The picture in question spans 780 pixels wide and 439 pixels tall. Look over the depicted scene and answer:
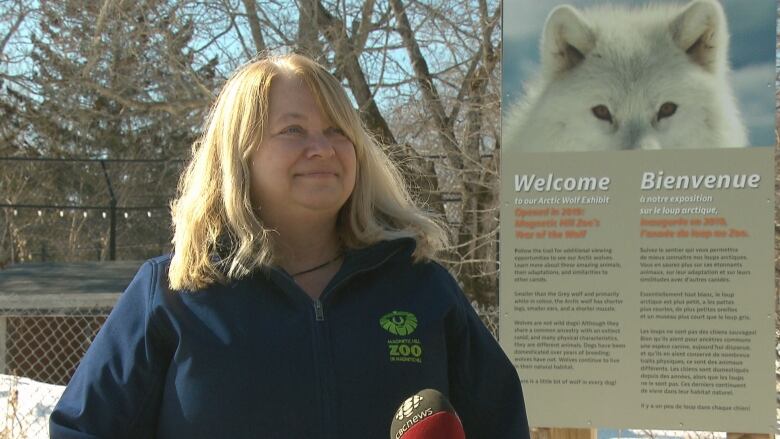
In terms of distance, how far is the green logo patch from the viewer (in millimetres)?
1953

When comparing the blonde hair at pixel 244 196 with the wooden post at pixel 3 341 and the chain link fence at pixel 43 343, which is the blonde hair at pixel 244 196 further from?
the wooden post at pixel 3 341

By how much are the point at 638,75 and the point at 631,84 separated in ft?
0.16

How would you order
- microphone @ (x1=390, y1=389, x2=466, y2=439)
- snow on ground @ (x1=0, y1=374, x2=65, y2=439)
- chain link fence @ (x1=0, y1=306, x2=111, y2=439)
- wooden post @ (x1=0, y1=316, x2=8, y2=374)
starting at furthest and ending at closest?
1. wooden post @ (x1=0, y1=316, x2=8, y2=374)
2. chain link fence @ (x1=0, y1=306, x2=111, y2=439)
3. snow on ground @ (x1=0, y1=374, x2=65, y2=439)
4. microphone @ (x1=390, y1=389, x2=466, y2=439)

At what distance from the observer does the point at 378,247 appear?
6.80 feet

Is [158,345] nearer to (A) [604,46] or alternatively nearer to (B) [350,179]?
(B) [350,179]

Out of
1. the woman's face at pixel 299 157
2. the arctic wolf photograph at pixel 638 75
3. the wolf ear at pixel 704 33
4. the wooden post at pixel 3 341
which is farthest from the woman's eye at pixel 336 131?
the wooden post at pixel 3 341

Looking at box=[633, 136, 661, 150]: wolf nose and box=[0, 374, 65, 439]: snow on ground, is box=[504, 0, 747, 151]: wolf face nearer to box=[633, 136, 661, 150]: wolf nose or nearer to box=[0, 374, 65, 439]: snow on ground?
box=[633, 136, 661, 150]: wolf nose

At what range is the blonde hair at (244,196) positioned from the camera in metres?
1.97

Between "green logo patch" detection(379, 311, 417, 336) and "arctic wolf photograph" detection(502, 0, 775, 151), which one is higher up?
"arctic wolf photograph" detection(502, 0, 775, 151)

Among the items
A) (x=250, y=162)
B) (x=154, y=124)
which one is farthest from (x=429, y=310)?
(x=154, y=124)

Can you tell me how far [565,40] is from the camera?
3846 mm

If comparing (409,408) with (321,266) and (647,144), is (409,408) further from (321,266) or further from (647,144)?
(647,144)

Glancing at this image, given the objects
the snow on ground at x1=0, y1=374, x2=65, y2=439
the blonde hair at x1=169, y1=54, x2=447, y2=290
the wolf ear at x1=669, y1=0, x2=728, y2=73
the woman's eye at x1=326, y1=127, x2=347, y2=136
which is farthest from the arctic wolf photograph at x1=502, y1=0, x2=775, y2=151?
the snow on ground at x1=0, y1=374, x2=65, y2=439

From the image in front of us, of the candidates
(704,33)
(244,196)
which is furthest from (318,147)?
(704,33)
